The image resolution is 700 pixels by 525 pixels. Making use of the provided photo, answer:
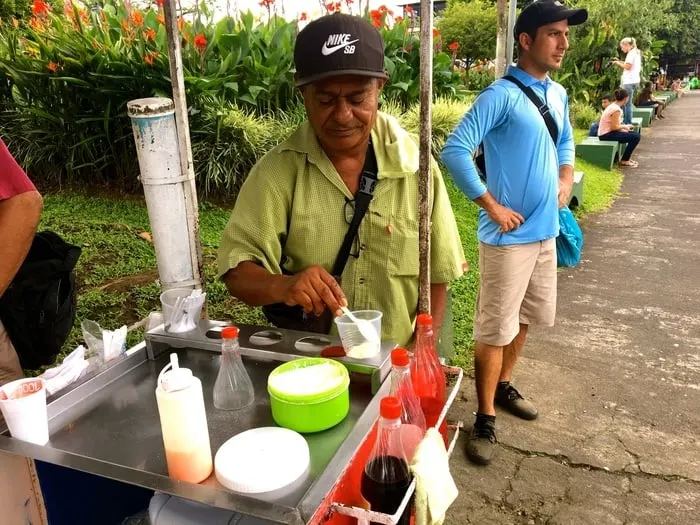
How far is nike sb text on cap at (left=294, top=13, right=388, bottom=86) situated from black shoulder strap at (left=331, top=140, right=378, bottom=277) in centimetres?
30

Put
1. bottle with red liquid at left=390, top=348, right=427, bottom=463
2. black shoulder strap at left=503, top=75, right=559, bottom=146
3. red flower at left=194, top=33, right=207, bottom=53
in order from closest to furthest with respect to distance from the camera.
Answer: bottle with red liquid at left=390, top=348, right=427, bottom=463, black shoulder strap at left=503, top=75, right=559, bottom=146, red flower at left=194, top=33, right=207, bottom=53

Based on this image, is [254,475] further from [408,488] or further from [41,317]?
[41,317]

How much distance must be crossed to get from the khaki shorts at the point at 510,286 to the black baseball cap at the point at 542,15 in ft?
3.46

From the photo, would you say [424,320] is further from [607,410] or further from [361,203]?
[607,410]

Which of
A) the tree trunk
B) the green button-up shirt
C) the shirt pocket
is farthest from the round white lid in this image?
the tree trunk

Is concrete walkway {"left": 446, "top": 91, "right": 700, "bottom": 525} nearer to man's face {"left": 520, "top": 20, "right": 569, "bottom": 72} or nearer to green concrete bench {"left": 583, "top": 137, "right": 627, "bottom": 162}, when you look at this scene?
man's face {"left": 520, "top": 20, "right": 569, "bottom": 72}

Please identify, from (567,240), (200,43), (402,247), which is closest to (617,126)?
(200,43)

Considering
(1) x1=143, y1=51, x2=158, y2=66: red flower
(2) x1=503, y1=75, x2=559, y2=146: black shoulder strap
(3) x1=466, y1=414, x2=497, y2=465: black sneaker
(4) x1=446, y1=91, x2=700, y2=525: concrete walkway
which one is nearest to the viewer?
(4) x1=446, y1=91, x2=700, y2=525: concrete walkway

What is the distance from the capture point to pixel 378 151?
6.28 feet

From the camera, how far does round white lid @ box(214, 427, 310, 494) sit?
1171 millimetres

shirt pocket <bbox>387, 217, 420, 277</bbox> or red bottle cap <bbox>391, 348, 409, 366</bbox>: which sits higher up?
shirt pocket <bbox>387, 217, 420, 277</bbox>

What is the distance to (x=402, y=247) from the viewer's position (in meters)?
1.96

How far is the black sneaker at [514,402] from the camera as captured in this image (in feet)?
10.9

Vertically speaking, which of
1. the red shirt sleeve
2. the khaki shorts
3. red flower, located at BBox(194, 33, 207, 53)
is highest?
red flower, located at BBox(194, 33, 207, 53)
